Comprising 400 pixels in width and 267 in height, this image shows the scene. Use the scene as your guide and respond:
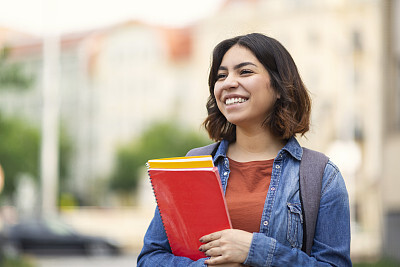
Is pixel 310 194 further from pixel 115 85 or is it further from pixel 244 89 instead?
pixel 115 85

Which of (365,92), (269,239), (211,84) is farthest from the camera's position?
(365,92)

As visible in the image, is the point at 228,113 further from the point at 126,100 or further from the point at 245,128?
the point at 126,100

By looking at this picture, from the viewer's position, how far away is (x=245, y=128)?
8.18 feet

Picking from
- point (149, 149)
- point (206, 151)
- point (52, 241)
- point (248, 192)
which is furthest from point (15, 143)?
point (149, 149)

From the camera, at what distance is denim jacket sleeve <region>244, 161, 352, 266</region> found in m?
2.22

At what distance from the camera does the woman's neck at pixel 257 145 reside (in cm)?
248

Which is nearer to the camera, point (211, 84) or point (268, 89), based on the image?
point (268, 89)

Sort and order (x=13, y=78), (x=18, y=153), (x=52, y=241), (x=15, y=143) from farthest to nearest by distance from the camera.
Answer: (x=18, y=153), (x=15, y=143), (x=52, y=241), (x=13, y=78)

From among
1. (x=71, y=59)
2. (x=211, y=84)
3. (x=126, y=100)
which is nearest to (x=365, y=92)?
(x=126, y=100)

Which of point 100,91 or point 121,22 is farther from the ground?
point 121,22

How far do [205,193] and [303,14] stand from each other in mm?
46368

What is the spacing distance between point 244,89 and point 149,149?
46.8 m

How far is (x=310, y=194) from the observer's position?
229 centimetres

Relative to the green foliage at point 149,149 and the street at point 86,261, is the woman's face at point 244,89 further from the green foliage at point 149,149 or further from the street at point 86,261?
the green foliage at point 149,149
